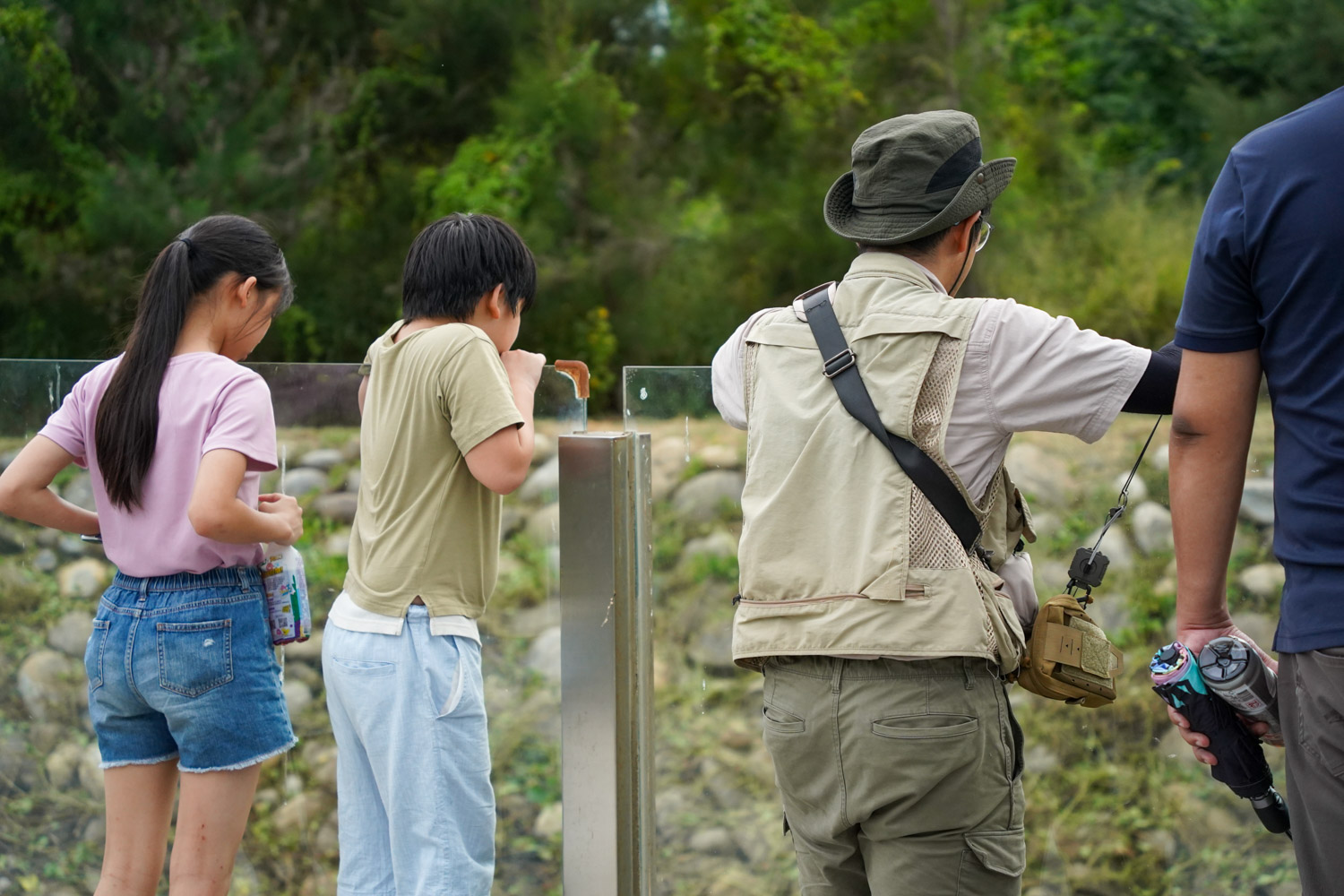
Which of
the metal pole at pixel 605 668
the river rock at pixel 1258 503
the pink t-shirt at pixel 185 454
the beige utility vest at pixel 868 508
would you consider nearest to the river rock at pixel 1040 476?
the river rock at pixel 1258 503

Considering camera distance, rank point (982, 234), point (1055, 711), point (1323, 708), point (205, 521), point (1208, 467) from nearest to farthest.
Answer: point (1323, 708) < point (1208, 467) < point (982, 234) < point (205, 521) < point (1055, 711)

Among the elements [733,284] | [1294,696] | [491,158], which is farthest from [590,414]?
[1294,696]

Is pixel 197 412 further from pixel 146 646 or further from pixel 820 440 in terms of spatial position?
pixel 820 440

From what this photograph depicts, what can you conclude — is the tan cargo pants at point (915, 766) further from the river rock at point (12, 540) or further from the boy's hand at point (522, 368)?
the river rock at point (12, 540)

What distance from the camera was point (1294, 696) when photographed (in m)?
1.50

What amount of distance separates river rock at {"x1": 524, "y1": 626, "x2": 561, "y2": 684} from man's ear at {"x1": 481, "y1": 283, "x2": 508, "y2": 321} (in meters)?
0.91

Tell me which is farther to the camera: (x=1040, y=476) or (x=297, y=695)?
(x=297, y=695)

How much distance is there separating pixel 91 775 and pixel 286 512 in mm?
1218

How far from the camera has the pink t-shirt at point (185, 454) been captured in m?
2.09

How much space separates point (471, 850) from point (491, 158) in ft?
24.7

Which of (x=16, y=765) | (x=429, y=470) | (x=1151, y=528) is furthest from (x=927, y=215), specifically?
(x=16, y=765)

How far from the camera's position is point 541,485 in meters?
2.93

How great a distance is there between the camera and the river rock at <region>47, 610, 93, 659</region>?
2990 millimetres

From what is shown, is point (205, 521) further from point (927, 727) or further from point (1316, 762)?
point (1316, 762)
